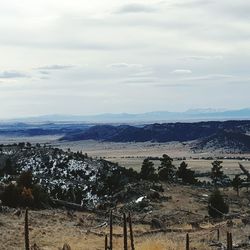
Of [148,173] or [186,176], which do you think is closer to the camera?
[148,173]

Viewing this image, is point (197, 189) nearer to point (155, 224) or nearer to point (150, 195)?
point (150, 195)

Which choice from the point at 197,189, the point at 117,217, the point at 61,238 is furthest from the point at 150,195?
the point at 61,238

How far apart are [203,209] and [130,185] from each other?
13973mm

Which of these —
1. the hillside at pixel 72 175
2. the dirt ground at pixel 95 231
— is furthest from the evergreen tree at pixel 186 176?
the dirt ground at pixel 95 231

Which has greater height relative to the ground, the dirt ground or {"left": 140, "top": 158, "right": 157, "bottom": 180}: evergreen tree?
the dirt ground

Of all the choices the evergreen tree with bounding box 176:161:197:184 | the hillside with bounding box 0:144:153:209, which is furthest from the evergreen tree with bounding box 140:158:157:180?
the evergreen tree with bounding box 176:161:197:184

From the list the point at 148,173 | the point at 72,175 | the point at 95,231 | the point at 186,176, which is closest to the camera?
the point at 95,231

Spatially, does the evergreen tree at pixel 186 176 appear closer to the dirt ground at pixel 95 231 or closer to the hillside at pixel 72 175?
the hillside at pixel 72 175

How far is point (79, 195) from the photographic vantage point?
214 ft

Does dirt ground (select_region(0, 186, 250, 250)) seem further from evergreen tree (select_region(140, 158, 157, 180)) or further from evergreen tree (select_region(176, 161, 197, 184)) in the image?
evergreen tree (select_region(176, 161, 197, 184))

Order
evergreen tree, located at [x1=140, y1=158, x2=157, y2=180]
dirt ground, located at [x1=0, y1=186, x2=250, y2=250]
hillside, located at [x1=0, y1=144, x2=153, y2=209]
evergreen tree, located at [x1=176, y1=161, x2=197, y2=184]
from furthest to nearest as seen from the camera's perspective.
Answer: evergreen tree, located at [x1=176, y1=161, x2=197, y2=184] < evergreen tree, located at [x1=140, y1=158, x2=157, y2=180] < hillside, located at [x1=0, y1=144, x2=153, y2=209] < dirt ground, located at [x1=0, y1=186, x2=250, y2=250]

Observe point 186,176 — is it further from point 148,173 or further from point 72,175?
point 72,175

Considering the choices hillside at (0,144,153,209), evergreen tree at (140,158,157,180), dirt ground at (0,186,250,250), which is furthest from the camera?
evergreen tree at (140,158,157,180)

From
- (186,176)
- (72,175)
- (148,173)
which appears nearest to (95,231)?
(72,175)
